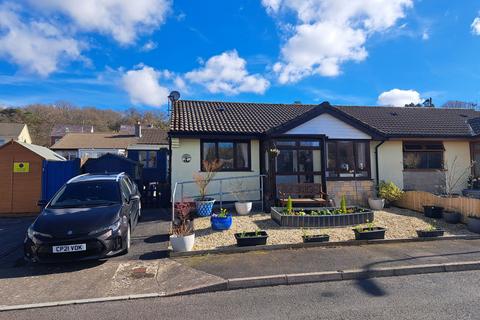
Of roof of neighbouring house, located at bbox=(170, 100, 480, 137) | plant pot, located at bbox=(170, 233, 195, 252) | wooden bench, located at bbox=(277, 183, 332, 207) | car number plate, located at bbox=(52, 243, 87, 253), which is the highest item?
roof of neighbouring house, located at bbox=(170, 100, 480, 137)

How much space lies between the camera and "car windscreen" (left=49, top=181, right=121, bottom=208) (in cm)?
685

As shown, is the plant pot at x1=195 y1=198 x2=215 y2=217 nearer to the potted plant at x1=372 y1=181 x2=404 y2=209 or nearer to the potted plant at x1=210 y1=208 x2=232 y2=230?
the potted plant at x1=210 y1=208 x2=232 y2=230

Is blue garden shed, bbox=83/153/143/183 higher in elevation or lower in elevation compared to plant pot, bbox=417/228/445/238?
higher

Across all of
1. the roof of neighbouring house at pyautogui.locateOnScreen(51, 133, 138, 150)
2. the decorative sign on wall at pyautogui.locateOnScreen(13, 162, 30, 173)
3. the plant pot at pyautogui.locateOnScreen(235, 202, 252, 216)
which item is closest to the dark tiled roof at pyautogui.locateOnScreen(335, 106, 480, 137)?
the plant pot at pyautogui.locateOnScreen(235, 202, 252, 216)

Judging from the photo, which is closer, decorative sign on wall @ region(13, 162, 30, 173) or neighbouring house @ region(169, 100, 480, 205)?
decorative sign on wall @ region(13, 162, 30, 173)

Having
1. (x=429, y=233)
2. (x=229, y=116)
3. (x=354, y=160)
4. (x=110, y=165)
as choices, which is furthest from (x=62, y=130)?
(x=429, y=233)

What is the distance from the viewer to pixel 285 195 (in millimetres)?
11242

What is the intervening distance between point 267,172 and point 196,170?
300 cm

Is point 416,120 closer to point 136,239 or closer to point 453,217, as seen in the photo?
point 453,217

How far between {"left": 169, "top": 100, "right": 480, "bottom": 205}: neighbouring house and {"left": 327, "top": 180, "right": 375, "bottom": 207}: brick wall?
1.6 inches

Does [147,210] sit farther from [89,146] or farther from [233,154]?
[89,146]

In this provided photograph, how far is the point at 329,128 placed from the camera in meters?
12.4

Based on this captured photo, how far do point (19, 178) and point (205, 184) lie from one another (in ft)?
24.6

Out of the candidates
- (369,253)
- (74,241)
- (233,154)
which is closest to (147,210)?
(233,154)
